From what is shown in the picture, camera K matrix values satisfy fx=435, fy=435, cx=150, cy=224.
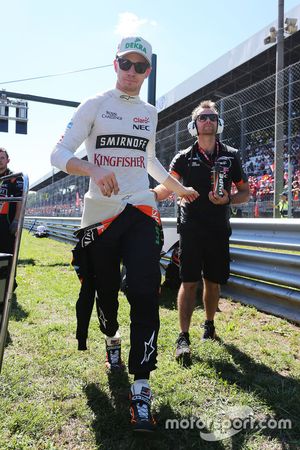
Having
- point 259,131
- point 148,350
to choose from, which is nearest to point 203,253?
point 148,350

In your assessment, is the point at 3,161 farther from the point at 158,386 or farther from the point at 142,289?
the point at 158,386

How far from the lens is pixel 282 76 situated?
8352 millimetres

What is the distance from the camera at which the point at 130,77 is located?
2.68 meters

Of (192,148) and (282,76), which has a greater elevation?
(282,76)

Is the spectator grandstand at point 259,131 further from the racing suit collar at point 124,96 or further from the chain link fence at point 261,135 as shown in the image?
the racing suit collar at point 124,96

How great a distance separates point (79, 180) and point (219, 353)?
49.9ft

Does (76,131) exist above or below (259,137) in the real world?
below

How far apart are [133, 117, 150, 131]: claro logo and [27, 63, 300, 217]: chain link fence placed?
20.4ft

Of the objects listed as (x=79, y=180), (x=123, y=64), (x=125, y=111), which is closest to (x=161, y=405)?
(x=125, y=111)

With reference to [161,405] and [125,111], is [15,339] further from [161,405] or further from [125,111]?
[125,111]

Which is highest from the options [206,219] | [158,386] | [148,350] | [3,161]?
[3,161]

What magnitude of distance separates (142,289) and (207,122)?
1700 mm

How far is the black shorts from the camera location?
135 inches

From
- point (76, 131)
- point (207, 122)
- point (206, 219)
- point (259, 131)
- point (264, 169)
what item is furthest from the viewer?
point (264, 169)
